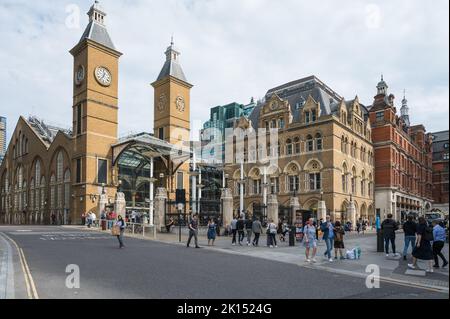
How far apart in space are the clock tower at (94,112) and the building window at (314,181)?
25.1 metres


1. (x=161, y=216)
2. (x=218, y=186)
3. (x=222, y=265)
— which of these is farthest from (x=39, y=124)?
(x=222, y=265)

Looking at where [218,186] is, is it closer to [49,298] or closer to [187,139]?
[187,139]

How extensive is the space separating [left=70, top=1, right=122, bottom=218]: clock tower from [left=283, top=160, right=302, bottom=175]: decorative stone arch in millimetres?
22623

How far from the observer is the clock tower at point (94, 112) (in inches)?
1802

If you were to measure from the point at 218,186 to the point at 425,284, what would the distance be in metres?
53.9

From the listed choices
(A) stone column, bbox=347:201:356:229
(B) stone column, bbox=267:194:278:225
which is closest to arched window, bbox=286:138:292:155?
(A) stone column, bbox=347:201:356:229

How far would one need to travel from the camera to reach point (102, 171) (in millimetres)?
46938

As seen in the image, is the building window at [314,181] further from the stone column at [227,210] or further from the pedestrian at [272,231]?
the pedestrian at [272,231]

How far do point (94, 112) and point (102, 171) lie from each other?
7.54 m

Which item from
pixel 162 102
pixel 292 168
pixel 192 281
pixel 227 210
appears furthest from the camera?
pixel 162 102

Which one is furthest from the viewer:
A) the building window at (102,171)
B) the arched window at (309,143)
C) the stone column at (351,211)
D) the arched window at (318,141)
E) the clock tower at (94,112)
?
the arched window at (309,143)

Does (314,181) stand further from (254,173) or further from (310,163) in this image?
(254,173)

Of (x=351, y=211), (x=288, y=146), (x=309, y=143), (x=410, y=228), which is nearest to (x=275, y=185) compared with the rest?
(x=288, y=146)

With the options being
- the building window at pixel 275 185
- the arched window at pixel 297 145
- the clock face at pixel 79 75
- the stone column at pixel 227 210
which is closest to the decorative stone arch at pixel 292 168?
the arched window at pixel 297 145
